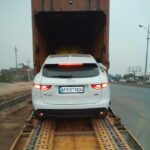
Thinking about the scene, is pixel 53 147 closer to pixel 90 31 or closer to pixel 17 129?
pixel 17 129

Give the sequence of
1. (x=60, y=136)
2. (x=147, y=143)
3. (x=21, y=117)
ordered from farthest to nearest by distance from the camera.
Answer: (x=21, y=117)
(x=147, y=143)
(x=60, y=136)

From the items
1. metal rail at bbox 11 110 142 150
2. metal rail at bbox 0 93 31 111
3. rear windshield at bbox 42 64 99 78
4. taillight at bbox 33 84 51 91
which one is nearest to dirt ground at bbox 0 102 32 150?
metal rail at bbox 0 93 31 111

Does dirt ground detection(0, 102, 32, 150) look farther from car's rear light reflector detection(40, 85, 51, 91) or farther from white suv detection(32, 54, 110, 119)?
car's rear light reflector detection(40, 85, 51, 91)

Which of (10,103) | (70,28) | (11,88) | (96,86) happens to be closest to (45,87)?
(96,86)

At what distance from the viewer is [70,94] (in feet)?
22.9

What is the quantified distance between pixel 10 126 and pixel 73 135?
13.1 ft

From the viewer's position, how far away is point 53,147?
6336 millimetres

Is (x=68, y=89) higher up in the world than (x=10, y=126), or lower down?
higher up

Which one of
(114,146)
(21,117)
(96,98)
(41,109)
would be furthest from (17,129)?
(114,146)

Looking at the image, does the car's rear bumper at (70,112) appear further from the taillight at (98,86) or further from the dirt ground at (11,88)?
the dirt ground at (11,88)

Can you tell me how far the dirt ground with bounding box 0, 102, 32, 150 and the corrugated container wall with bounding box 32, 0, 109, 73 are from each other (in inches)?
76.9

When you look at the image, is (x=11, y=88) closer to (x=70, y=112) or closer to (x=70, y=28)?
(x=70, y=28)

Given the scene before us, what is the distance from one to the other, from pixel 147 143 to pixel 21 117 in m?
5.61

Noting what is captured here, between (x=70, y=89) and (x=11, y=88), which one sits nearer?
(x=70, y=89)
